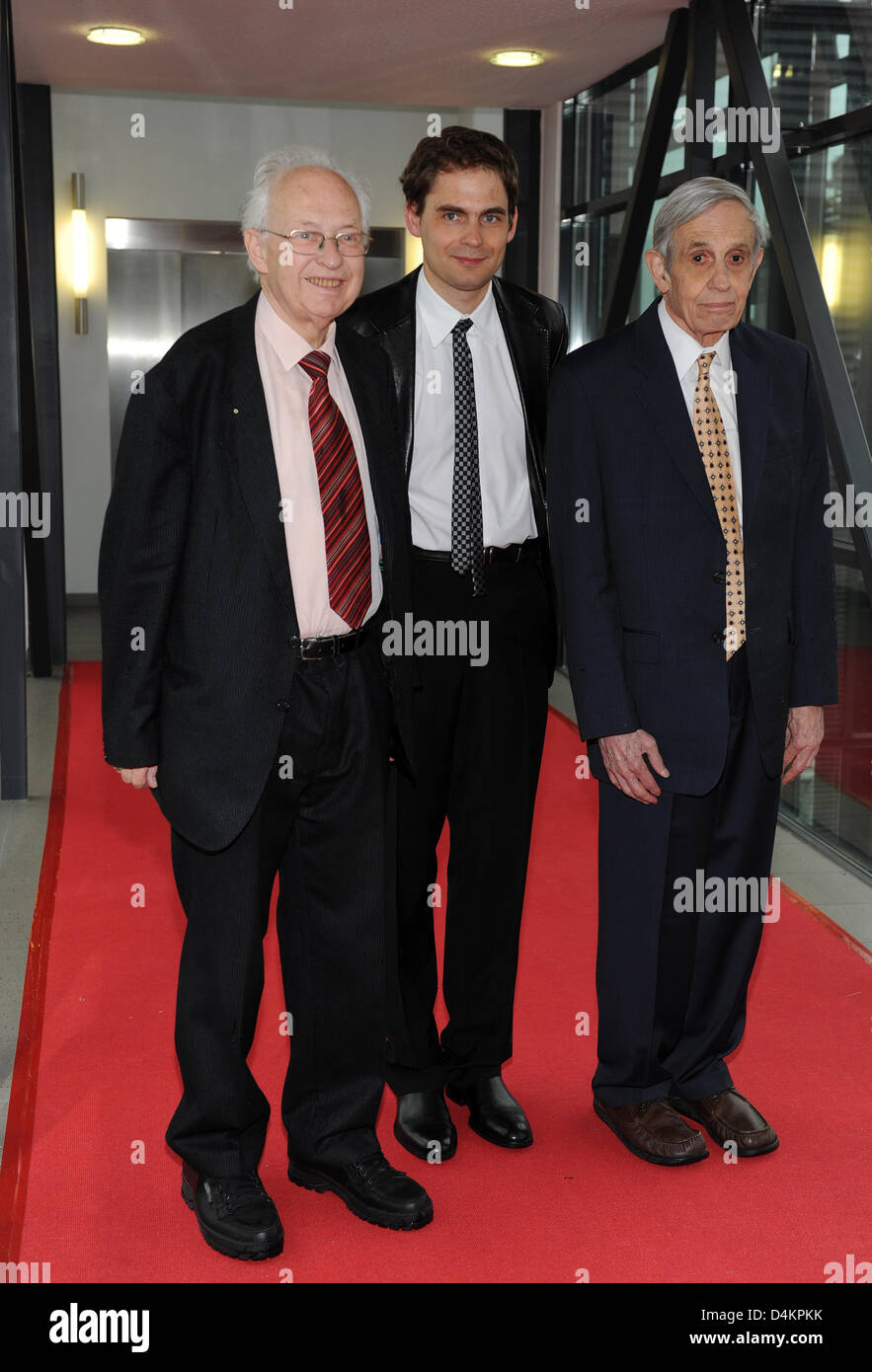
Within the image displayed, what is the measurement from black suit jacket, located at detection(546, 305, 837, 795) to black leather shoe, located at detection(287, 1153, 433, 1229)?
868mm

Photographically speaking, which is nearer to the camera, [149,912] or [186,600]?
[186,600]

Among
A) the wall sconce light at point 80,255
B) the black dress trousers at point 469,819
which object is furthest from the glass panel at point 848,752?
the wall sconce light at point 80,255

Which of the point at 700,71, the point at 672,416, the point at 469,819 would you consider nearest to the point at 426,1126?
the point at 469,819

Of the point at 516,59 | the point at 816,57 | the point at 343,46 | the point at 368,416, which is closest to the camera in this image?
the point at 368,416

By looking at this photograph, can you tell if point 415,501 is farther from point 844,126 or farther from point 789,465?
point 844,126

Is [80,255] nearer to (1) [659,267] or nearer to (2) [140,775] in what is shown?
(1) [659,267]

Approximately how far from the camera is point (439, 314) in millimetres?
2684

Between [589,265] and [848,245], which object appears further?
[589,265]

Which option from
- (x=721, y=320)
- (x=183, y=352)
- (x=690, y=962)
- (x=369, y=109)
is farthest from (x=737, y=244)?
(x=369, y=109)

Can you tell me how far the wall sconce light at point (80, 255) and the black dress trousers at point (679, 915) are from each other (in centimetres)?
728

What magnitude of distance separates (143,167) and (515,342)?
23.0 feet

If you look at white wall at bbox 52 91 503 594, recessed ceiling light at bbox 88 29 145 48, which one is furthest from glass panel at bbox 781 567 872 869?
white wall at bbox 52 91 503 594

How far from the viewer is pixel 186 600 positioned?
2314 millimetres
